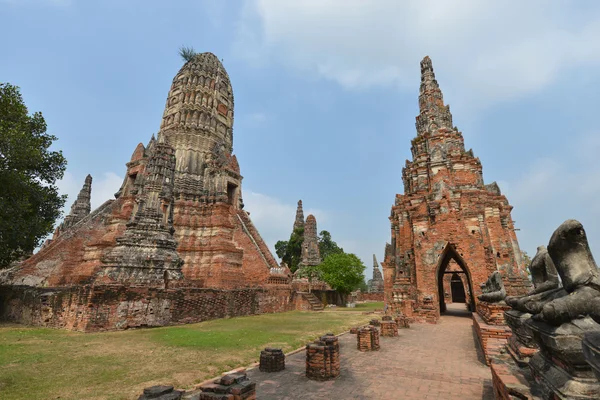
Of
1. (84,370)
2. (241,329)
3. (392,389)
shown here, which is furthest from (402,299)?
(84,370)

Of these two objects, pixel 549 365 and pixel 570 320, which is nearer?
pixel 570 320

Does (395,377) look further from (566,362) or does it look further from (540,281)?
(566,362)

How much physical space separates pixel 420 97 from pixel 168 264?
19.4 metres

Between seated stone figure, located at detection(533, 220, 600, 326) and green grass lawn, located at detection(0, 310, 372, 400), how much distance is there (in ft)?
16.7

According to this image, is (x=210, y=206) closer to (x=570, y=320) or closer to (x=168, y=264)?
(x=168, y=264)

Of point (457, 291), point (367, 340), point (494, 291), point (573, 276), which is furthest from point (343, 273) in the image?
point (573, 276)

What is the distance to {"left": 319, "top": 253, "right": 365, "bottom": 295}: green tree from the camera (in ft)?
91.1

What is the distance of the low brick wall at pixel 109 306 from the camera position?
1025 cm

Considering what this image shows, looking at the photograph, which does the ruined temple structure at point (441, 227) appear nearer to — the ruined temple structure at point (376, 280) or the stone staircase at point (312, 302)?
the stone staircase at point (312, 302)

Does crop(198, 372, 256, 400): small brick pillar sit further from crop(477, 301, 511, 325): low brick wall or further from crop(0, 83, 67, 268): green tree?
crop(0, 83, 67, 268): green tree

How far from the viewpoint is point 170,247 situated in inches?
601

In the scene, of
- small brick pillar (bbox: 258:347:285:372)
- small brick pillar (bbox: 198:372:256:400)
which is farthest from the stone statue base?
small brick pillar (bbox: 258:347:285:372)

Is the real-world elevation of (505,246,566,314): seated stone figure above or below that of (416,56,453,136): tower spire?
below

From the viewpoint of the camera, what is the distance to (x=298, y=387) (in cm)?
488
